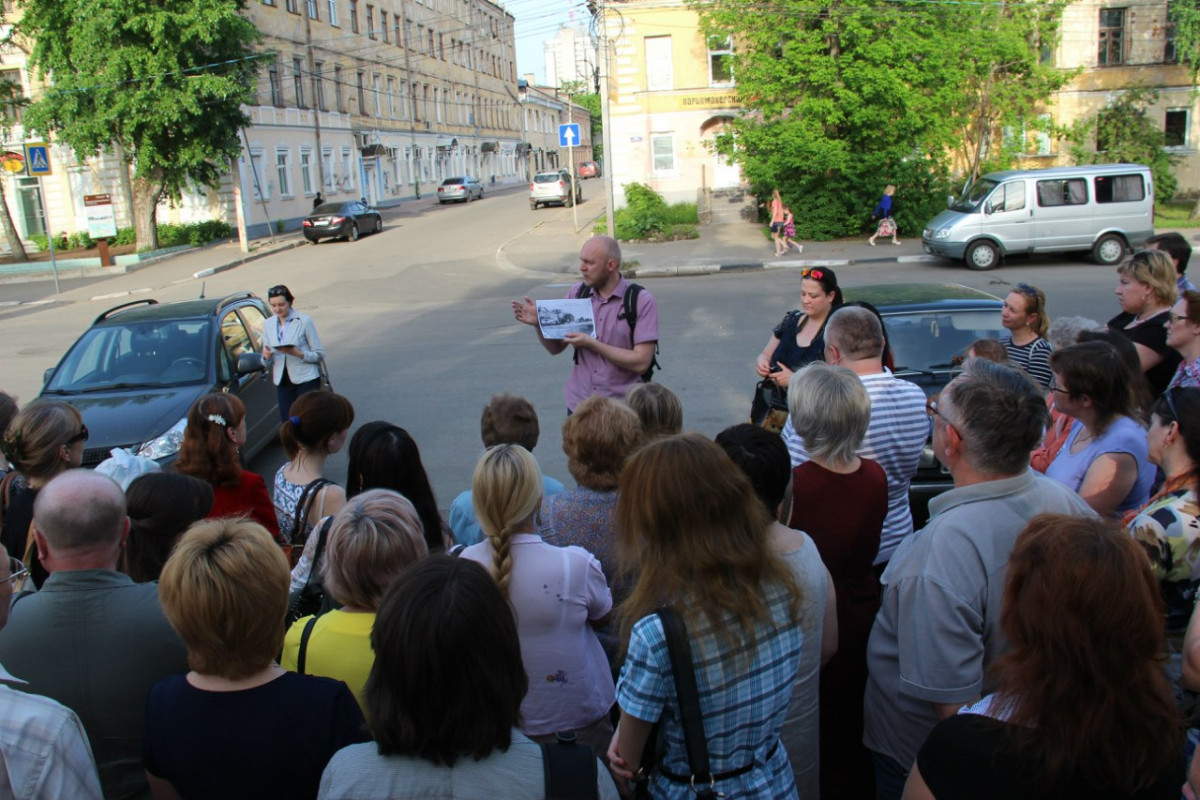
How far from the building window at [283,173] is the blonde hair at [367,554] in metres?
40.0

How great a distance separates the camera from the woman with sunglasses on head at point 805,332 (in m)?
5.28

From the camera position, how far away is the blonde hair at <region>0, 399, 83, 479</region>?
4039 millimetres

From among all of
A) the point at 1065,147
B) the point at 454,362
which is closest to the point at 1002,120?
the point at 1065,147

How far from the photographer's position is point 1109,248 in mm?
18969

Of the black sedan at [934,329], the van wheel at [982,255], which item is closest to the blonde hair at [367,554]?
the black sedan at [934,329]

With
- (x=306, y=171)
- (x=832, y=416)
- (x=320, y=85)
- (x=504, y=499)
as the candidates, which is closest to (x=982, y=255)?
(x=832, y=416)

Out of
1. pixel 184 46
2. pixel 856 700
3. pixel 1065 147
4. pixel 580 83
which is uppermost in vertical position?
pixel 580 83

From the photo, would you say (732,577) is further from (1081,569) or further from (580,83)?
(580,83)

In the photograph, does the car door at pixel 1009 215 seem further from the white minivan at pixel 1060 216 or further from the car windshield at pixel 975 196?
the car windshield at pixel 975 196

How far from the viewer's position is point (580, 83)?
11544 centimetres

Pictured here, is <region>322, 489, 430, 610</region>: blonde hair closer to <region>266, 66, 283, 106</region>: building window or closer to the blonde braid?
the blonde braid

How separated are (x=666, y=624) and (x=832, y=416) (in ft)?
4.27

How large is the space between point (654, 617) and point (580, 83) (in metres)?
120

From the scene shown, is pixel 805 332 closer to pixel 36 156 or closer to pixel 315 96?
pixel 36 156
